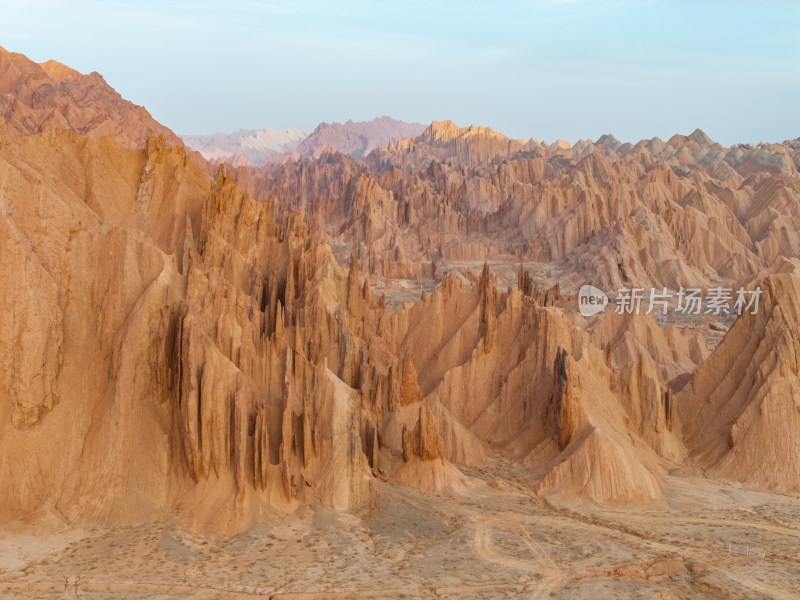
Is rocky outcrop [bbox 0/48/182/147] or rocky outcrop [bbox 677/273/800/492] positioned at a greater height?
rocky outcrop [bbox 0/48/182/147]

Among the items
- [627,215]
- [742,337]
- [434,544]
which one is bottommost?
[434,544]

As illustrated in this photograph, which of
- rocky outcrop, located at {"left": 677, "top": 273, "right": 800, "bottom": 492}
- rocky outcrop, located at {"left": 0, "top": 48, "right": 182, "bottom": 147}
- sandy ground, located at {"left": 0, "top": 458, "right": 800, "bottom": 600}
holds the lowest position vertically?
sandy ground, located at {"left": 0, "top": 458, "right": 800, "bottom": 600}

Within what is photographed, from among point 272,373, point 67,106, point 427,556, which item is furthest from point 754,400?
→ point 67,106

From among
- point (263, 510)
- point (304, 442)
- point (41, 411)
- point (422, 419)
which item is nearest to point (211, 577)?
point (263, 510)

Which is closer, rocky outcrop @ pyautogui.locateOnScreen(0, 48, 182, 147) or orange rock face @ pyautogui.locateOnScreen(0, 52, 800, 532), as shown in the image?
orange rock face @ pyautogui.locateOnScreen(0, 52, 800, 532)

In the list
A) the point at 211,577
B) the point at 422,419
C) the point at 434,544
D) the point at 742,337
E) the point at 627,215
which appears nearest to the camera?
the point at 211,577

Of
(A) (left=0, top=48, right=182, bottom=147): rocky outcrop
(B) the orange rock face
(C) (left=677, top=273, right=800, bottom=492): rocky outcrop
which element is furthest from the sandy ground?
A: (A) (left=0, top=48, right=182, bottom=147): rocky outcrop

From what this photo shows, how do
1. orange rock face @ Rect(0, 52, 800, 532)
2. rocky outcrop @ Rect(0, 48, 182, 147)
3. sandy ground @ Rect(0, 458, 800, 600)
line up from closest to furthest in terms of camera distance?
1. sandy ground @ Rect(0, 458, 800, 600)
2. orange rock face @ Rect(0, 52, 800, 532)
3. rocky outcrop @ Rect(0, 48, 182, 147)

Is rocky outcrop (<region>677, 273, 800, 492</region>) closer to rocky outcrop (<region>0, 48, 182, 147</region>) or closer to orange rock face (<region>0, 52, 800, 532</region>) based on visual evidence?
orange rock face (<region>0, 52, 800, 532</region>)

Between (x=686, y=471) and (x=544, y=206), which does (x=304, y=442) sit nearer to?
(x=686, y=471)

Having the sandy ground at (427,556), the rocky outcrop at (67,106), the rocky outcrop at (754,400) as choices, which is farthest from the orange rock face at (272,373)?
the rocky outcrop at (67,106)
